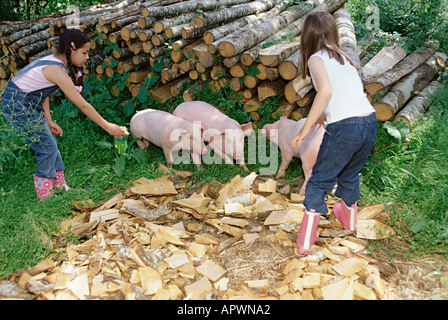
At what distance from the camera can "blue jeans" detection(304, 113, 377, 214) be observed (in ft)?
9.12

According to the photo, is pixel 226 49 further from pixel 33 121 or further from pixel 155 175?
pixel 33 121

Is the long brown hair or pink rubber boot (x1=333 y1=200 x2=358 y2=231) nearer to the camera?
the long brown hair

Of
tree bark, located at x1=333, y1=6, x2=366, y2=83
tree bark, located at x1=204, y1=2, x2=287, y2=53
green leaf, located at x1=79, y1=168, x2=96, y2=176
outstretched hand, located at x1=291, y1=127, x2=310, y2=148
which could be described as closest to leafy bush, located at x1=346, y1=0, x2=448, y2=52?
tree bark, located at x1=333, y1=6, x2=366, y2=83

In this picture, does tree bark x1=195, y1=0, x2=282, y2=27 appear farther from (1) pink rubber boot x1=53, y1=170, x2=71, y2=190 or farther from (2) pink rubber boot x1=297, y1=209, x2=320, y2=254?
(2) pink rubber boot x1=297, y1=209, x2=320, y2=254

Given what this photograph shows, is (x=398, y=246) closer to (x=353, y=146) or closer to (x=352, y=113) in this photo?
(x=353, y=146)

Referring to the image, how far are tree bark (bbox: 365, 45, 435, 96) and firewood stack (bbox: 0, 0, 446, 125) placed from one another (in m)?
0.01

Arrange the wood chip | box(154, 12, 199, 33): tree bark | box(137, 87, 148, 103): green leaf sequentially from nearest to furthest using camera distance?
the wood chip
box(154, 12, 199, 33): tree bark
box(137, 87, 148, 103): green leaf

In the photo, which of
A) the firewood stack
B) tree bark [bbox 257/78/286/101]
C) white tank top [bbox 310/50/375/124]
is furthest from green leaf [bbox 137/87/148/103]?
white tank top [bbox 310/50/375/124]

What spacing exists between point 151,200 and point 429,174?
2.97 metres

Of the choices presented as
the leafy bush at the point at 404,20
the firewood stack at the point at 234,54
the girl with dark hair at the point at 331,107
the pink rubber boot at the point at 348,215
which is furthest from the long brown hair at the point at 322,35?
the leafy bush at the point at 404,20

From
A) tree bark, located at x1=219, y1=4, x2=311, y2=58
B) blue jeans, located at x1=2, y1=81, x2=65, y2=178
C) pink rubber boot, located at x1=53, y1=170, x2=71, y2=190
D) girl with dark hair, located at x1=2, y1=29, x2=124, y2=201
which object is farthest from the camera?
tree bark, located at x1=219, y1=4, x2=311, y2=58

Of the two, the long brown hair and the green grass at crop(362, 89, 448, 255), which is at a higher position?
the long brown hair

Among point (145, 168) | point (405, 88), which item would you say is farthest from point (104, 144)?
point (405, 88)

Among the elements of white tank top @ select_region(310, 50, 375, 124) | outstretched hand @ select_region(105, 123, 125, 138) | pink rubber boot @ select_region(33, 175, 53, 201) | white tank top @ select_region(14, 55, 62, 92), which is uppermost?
white tank top @ select_region(14, 55, 62, 92)
